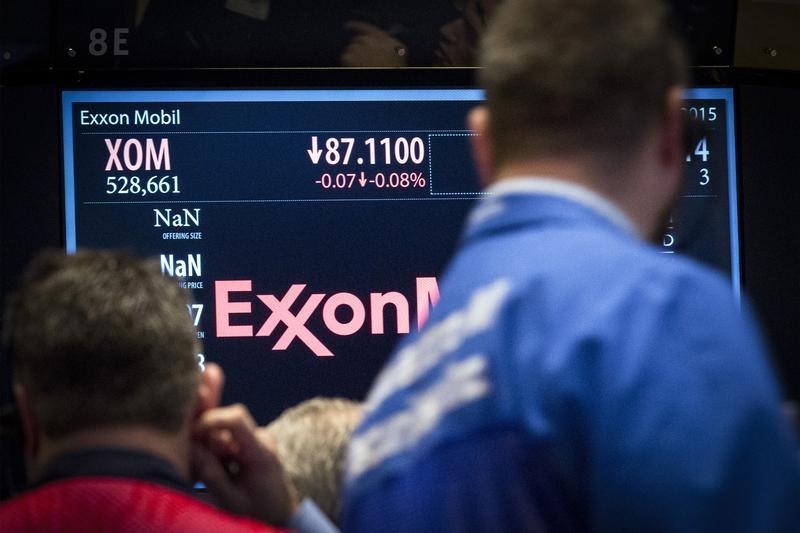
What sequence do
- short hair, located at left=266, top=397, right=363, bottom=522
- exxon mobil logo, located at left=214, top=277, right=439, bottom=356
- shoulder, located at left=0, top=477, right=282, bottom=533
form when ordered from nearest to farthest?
shoulder, located at left=0, top=477, right=282, bottom=533 < short hair, located at left=266, top=397, right=363, bottom=522 < exxon mobil logo, located at left=214, top=277, right=439, bottom=356

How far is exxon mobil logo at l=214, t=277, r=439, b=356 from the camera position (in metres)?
3.28

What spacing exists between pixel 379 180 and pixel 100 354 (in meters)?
1.99

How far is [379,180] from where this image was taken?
3381 mm

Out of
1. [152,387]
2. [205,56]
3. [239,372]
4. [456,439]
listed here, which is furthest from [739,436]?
[205,56]

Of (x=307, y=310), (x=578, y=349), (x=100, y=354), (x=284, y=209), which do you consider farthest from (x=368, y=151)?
(x=578, y=349)

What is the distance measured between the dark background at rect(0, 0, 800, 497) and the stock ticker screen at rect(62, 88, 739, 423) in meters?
0.05

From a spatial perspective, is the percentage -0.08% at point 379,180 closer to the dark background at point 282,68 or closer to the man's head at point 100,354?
the dark background at point 282,68

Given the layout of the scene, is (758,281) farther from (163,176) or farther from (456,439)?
(456,439)

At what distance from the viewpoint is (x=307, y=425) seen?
6.59 ft

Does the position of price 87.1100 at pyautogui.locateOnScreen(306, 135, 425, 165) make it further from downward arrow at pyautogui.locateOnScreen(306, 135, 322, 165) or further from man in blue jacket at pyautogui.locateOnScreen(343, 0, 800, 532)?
man in blue jacket at pyautogui.locateOnScreen(343, 0, 800, 532)

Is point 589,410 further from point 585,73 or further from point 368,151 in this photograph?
point 368,151

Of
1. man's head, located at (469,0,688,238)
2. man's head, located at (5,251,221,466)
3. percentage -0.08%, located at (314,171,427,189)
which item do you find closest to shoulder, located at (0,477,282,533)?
man's head, located at (5,251,221,466)

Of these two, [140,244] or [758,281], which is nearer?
[140,244]

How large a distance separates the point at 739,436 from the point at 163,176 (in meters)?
2.53
